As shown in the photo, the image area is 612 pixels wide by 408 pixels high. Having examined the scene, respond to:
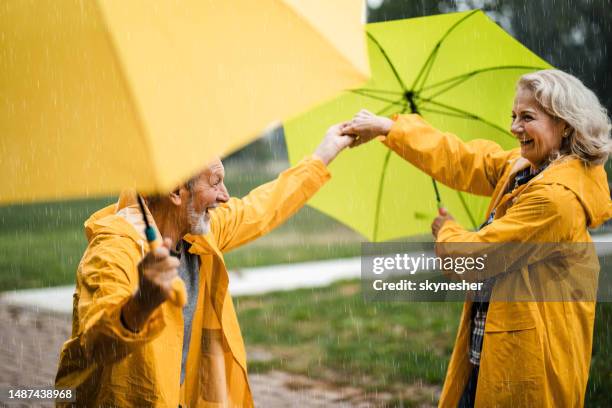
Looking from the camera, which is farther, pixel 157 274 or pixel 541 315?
pixel 541 315

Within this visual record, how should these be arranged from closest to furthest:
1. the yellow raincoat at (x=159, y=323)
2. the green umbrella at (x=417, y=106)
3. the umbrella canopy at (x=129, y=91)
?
1. the umbrella canopy at (x=129, y=91)
2. the yellow raincoat at (x=159, y=323)
3. the green umbrella at (x=417, y=106)

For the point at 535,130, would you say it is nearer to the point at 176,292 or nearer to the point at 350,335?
the point at 176,292

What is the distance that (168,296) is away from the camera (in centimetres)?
221

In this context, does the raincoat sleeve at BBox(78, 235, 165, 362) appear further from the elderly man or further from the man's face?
the man's face

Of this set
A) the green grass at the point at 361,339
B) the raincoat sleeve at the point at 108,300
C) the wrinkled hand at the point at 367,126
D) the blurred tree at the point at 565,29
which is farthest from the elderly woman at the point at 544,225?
the blurred tree at the point at 565,29

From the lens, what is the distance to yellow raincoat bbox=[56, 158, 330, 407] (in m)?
2.40

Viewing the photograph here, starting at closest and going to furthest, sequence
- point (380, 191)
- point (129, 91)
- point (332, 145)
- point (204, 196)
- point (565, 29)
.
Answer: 1. point (129, 91)
2. point (204, 196)
3. point (332, 145)
4. point (380, 191)
5. point (565, 29)

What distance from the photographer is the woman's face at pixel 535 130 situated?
3426 mm

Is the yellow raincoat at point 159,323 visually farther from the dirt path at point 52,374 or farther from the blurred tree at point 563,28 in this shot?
the blurred tree at point 563,28

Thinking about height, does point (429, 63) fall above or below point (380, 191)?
above

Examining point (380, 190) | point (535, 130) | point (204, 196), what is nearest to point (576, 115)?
point (535, 130)

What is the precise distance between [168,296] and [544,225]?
5.96ft

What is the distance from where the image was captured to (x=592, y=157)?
339cm

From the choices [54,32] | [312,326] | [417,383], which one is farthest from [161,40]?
[312,326]
